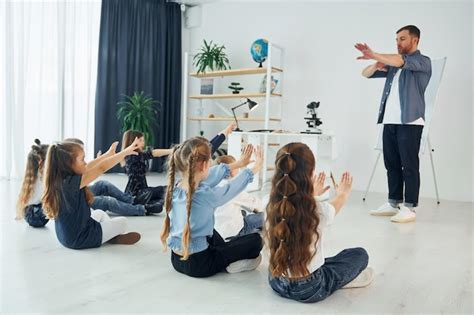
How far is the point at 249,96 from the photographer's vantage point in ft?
18.5

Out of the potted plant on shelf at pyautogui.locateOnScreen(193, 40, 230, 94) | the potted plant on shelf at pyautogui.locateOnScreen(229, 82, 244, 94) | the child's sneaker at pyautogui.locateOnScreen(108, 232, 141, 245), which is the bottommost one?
the child's sneaker at pyautogui.locateOnScreen(108, 232, 141, 245)

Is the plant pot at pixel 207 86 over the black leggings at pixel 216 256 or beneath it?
over

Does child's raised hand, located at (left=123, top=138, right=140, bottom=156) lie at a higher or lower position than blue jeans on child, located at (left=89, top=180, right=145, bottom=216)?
higher

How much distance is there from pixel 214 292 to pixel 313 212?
523 millimetres

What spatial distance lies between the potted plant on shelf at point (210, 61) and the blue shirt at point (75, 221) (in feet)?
12.9

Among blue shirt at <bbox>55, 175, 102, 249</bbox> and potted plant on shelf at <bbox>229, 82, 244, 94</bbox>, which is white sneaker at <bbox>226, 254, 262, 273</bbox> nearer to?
blue shirt at <bbox>55, 175, 102, 249</bbox>

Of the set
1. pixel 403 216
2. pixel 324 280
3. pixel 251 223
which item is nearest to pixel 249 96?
pixel 403 216

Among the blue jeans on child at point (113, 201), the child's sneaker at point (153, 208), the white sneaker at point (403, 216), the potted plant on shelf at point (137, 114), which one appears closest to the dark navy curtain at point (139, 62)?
the potted plant on shelf at point (137, 114)

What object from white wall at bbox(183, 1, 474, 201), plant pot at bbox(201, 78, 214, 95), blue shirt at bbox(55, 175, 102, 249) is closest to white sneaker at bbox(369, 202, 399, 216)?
white wall at bbox(183, 1, 474, 201)

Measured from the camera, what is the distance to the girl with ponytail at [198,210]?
186 centimetres

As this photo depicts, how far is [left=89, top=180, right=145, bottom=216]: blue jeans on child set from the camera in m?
3.21

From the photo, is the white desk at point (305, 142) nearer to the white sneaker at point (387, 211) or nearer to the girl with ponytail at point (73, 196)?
the white sneaker at point (387, 211)

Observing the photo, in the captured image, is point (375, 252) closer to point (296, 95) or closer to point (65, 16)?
point (296, 95)

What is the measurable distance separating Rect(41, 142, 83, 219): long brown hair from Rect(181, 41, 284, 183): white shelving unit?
295 cm
